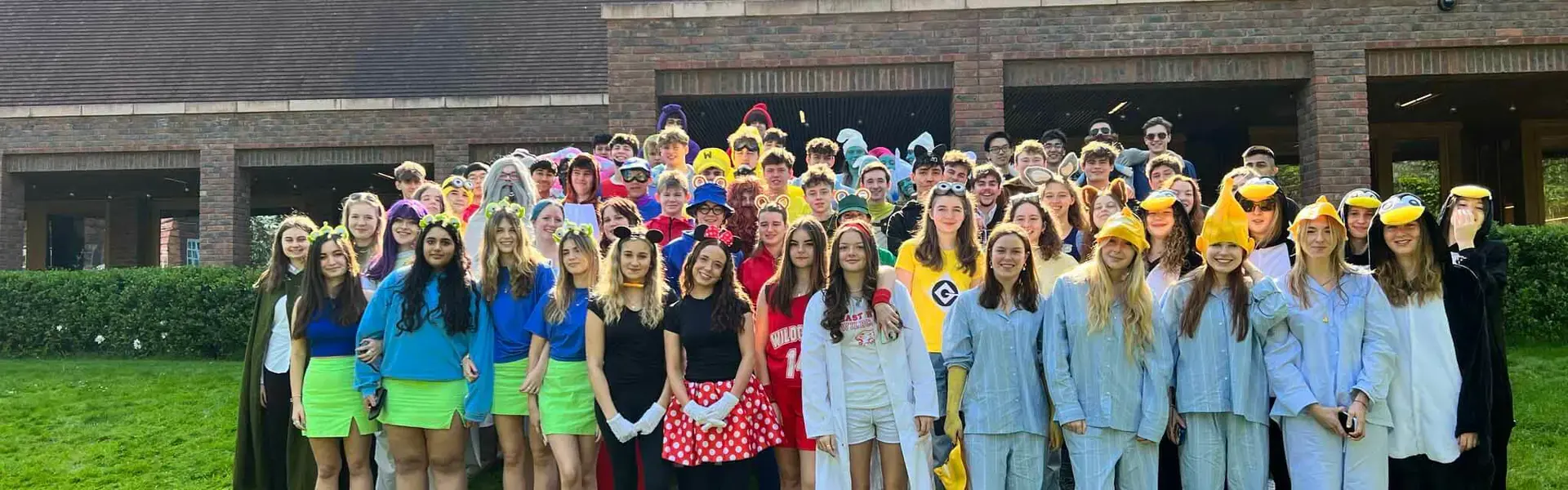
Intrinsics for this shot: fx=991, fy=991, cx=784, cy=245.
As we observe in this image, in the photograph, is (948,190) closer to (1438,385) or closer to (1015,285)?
(1015,285)

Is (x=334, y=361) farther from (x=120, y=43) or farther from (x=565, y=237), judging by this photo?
(x=120, y=43)

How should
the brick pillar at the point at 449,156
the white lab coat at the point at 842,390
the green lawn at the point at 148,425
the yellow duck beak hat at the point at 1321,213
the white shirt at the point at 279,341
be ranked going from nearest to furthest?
the yellow duck beak hat at the point at 1321,213
the white lab coat at the point at 842,390
the white shirt at the point at 279,341
the green lawn at the point at 148,425
the brick pillar at the point at 449,156

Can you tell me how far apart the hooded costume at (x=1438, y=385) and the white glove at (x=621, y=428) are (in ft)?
10.4

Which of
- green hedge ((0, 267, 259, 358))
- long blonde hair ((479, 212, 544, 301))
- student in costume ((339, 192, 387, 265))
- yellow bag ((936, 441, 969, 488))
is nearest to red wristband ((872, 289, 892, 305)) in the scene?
yellow bag ((936, 441, 969, 488))

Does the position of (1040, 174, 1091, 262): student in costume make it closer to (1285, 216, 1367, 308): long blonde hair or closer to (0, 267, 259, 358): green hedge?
(1285, 216, 1367, 308): long blonde hair

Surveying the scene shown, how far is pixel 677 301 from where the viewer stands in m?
4.51

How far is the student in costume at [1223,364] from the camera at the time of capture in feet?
13.0

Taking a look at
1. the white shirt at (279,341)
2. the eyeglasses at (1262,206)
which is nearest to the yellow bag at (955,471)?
the eyeglasses at (1262,206)

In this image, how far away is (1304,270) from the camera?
13.6 ft

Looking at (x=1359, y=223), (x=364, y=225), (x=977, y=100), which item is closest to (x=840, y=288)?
(x=1359, y=223)

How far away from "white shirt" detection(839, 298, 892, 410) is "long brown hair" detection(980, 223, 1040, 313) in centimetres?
49

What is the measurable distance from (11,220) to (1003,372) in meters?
16.9

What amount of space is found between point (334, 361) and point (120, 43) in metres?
15.2

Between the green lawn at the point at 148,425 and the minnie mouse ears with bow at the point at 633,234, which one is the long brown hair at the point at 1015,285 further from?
the green lawn at the point at 148,425
